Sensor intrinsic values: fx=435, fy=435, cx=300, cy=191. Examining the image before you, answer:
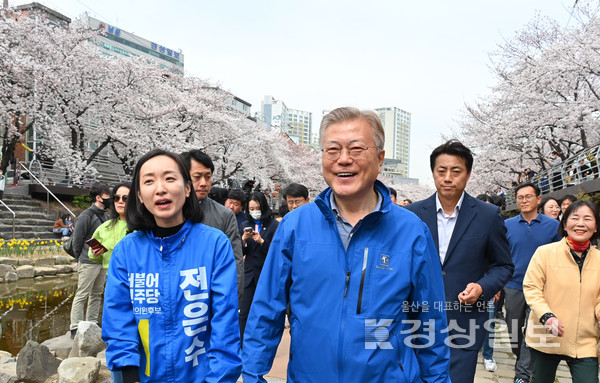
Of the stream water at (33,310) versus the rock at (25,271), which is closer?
the stream water at (33,310)

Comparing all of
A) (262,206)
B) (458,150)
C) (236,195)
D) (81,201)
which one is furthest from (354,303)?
(81,201)

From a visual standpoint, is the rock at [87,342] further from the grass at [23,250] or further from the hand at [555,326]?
the grass at [23,250]

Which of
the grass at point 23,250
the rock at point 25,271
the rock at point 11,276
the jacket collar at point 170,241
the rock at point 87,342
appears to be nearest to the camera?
the jacket collar at point 170,241

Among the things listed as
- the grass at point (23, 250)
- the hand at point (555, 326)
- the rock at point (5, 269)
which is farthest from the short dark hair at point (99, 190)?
the grass at point (23, 250)

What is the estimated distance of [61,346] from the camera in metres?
5.46

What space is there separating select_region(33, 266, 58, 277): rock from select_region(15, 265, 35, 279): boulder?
0.09 meters

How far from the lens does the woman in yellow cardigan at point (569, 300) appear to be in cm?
301

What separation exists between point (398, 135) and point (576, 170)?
320 ft

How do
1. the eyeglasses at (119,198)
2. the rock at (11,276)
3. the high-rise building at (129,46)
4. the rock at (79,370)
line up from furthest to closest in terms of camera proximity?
the high-rise building at (129,46), the rock at (11,276), the eyeglasses at (119,198), the rock at (79,370)

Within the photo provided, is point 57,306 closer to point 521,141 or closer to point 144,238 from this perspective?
point 144,238

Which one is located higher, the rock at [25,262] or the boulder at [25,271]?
the rock at [25,262]

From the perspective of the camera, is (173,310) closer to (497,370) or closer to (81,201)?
(497,370)

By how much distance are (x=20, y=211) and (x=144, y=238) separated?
57.1 feet

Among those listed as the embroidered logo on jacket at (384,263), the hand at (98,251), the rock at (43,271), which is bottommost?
the rock at (43,271)
